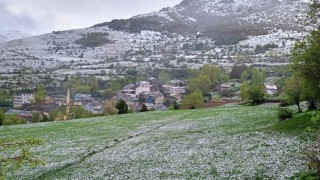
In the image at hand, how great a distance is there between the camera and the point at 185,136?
143 feet

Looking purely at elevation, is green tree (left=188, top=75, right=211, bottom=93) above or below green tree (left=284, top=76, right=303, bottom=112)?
below

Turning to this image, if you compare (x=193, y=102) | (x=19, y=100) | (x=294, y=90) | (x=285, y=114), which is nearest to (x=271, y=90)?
(x=193, y=102)

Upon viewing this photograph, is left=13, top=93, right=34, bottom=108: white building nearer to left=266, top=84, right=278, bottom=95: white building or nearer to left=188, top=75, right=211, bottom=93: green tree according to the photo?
left=188, top=75, right=211, bottom=93: green tree

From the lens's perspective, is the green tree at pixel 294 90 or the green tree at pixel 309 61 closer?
the green tree at pixel 309 61

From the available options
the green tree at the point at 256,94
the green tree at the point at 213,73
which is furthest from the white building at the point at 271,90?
the green tree at the point at 256,94

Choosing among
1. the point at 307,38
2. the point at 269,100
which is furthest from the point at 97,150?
the point at 269,100

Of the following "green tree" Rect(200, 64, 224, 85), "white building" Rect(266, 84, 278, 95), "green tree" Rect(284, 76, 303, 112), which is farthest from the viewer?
"green tree" Rect(200, 64, 224, 85)

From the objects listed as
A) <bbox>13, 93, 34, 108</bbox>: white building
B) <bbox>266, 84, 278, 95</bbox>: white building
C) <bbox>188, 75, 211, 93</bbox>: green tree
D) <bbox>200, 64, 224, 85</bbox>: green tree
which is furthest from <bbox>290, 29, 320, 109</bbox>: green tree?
<bbox>13, 93, 34, 108</bbox>: white building

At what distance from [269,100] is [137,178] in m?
61.6

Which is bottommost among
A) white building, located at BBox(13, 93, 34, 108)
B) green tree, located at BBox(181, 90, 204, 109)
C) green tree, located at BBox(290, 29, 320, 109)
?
white building, located at BBox(13, 93, 34, 108)

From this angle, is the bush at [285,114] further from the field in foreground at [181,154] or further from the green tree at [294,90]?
the green tree at [294,90]

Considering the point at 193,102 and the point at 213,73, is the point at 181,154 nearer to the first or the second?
the point at 193,102

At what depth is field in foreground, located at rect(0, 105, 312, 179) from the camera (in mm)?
25875

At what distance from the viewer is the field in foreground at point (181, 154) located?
2588 cm
